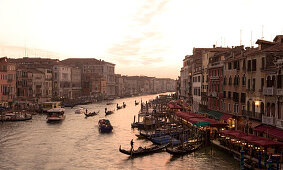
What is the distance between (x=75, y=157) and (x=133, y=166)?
21.0ft

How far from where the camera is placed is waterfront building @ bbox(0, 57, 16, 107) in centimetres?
6681

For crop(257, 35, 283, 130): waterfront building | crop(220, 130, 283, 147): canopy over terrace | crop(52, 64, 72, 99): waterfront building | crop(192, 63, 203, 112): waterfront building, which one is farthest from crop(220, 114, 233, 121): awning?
crop(52, 64, 72, 99): waterfront building

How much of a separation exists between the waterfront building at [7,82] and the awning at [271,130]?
55.7 metres

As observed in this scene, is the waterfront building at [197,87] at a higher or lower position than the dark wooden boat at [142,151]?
higher

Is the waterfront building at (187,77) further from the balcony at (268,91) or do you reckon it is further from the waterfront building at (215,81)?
the balcony at (268,91)

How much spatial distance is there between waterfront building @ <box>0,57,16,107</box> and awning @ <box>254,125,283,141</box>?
55.7 meters

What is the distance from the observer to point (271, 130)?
2491 centimetres

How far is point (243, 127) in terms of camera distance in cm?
3148

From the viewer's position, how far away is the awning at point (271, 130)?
908 inches

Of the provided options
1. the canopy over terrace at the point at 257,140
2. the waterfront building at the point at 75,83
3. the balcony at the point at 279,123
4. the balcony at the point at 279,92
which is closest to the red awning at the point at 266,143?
the canopy over terrace at the point at 257,140

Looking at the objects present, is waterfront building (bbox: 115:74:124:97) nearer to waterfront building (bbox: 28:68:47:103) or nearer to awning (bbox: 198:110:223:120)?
waterfront building (bbox: 28:68:47:103)

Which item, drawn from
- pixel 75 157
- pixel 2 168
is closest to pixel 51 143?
pixel 75 157

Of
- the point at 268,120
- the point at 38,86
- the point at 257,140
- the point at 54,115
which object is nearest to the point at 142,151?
the point at 257,140

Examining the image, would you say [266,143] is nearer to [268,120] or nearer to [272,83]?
[268,120]
